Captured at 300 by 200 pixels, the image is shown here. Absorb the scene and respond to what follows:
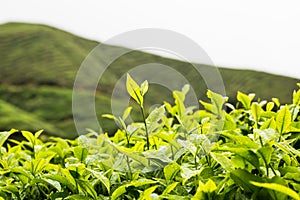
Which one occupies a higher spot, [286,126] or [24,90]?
[286,126]

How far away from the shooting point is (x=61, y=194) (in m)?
0.68

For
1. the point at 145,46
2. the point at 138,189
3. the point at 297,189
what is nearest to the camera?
the point at 297,189

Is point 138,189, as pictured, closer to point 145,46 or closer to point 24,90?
point 145,46

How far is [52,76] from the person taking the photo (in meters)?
9.08

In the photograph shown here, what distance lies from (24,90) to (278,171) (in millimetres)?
8771

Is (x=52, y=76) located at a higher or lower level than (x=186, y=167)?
lower

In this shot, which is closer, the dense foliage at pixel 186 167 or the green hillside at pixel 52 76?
the dense foliage at pixel 186 167

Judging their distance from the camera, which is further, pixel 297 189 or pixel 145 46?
pixel 145 46

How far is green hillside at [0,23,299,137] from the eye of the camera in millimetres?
6625

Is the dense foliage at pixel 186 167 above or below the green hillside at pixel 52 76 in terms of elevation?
above

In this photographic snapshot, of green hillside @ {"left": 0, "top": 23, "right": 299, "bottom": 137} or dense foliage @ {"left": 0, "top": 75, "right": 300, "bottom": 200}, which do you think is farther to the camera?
green hillside @ {"left": 0, "top": 23, "right": 299, "bottom": 137}

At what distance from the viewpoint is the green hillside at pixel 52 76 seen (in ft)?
21.7

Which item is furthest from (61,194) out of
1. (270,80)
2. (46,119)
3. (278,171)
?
(46,119)

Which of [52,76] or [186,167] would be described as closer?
[186,167]
